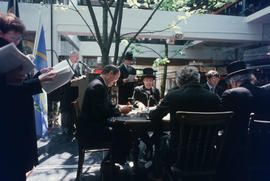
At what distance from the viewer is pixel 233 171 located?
2277mm

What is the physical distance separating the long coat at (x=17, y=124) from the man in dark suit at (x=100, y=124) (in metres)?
1.04

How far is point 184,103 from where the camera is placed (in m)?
1.89

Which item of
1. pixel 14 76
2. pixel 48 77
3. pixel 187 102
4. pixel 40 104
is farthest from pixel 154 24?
pixel 14 76

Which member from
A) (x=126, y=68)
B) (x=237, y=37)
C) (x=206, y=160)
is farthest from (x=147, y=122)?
(x=237, y=37)

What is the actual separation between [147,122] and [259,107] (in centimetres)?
124

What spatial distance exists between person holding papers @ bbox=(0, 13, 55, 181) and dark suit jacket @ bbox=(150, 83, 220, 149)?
1168 millimetres

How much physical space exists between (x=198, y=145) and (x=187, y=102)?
404 mm

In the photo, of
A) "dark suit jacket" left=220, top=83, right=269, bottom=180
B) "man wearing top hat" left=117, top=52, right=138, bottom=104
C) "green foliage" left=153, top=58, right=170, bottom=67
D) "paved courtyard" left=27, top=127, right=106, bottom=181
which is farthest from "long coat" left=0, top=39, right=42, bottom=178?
"green foliage" left=153, top=58, right=170, bottom=67

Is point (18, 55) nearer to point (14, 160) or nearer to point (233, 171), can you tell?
point (14, 160)

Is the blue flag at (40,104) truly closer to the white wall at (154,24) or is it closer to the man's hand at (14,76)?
the man's hand at (14,76)

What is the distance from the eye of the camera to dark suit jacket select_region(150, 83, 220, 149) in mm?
1894

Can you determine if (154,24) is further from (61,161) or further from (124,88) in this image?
(61,161)

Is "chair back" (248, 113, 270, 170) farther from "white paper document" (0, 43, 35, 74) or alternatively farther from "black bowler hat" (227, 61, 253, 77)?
"white paper document" (0, 43, 35, 74)

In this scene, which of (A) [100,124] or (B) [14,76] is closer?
(B) [14,76]
